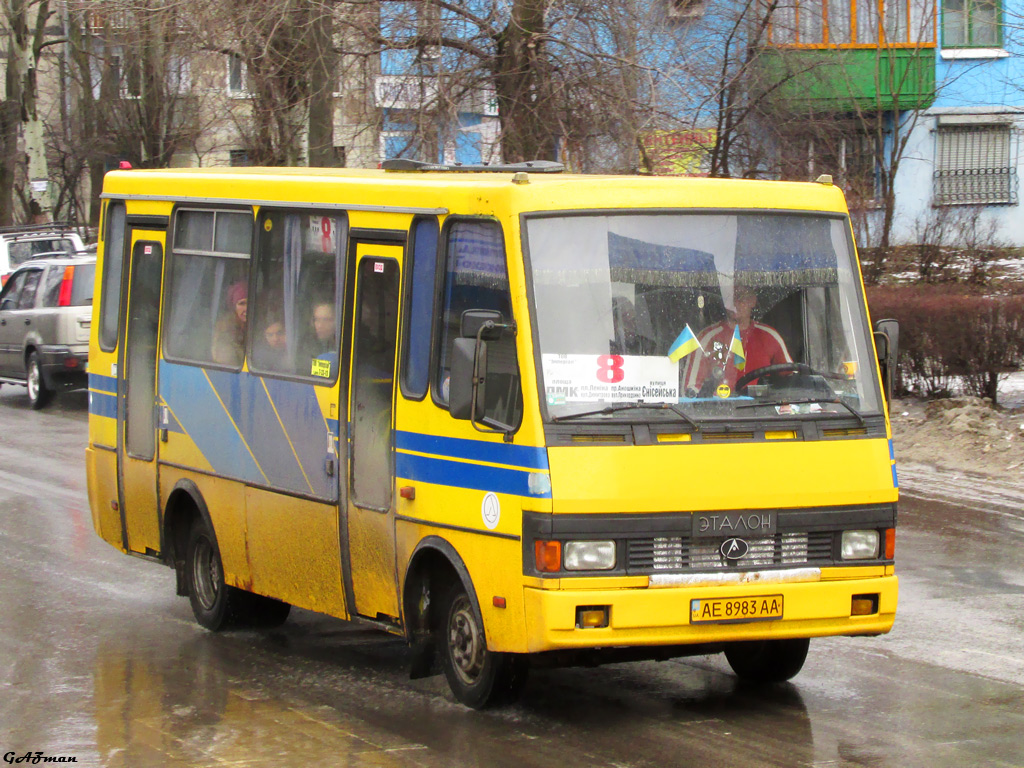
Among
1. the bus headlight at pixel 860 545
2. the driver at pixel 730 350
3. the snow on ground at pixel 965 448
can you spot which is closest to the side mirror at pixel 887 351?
the driver at pixel 730 350

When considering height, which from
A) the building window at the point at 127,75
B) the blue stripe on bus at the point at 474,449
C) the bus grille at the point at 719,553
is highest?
the building window at the point at 127,75

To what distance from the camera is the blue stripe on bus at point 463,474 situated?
6484 mm

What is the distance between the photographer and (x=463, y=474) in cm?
686

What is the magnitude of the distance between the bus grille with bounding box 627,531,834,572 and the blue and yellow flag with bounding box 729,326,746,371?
2.46ft

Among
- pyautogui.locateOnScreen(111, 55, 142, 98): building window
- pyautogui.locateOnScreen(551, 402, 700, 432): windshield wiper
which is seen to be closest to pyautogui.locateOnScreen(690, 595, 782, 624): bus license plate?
pyautogui.locateOnScreen(551, 402, 700, 432): windshield wiper

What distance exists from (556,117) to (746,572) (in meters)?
11.9

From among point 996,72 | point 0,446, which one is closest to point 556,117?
point 0,446

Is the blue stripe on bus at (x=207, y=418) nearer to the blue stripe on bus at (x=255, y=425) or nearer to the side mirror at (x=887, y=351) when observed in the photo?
the blue stripe on bus at (x=255, y=425)

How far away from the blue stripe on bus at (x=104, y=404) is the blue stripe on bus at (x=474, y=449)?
11.2 ft

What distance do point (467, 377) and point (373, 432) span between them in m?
1.18

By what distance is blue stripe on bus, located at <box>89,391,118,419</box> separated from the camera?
10125mm

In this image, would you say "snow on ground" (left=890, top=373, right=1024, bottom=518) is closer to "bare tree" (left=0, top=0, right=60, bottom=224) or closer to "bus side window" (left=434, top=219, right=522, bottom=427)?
"bus side window" (left=434, top=219, right=522, bottom=427)

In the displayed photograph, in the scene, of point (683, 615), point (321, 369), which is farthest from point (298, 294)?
point (683, 615)

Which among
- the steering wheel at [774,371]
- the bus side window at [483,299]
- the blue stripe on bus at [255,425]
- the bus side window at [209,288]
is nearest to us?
the bus side window at [483,299]
